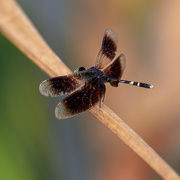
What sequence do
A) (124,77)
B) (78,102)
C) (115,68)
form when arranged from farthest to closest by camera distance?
(124,77)
(115,68)
(78,102)

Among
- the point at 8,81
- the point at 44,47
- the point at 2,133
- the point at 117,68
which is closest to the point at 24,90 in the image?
the point at 8,81

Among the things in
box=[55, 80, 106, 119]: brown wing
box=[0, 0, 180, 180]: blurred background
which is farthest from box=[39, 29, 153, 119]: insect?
box=[0, 0, 180, 180]: blurred background

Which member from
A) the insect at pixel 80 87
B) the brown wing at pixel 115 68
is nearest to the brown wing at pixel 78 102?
the insect at pixel 80 87

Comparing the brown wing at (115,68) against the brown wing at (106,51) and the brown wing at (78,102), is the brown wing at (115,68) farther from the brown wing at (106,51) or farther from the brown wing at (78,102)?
the brown wing at (78,102)

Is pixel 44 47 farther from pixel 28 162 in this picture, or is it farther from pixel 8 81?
pixel 28 162

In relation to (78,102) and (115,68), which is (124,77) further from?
(78,102)

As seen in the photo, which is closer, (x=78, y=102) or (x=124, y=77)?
(x=78, y=102)

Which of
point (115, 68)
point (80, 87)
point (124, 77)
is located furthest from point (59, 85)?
point (124, 77)
